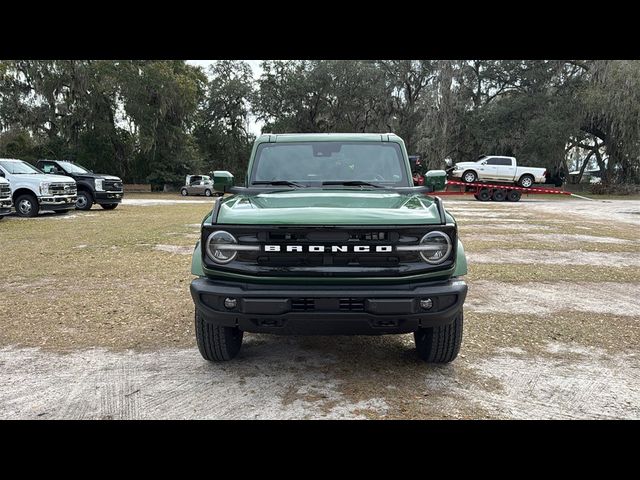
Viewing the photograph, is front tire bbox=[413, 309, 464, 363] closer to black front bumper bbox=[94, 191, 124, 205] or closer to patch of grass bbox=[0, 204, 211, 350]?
patch of grass bbox=[0, 204, 211, 350]

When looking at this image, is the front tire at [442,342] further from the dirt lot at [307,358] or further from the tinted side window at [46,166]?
the tinted side window at [46,166]

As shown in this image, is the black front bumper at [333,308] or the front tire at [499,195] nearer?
the black front bumper at [333,308]

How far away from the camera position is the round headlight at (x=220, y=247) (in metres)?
3.34

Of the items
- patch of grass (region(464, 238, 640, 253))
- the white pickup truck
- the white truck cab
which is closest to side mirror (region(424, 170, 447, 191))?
patch of grass (region(464, 238, 640, 253))

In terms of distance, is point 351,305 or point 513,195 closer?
point 351,305

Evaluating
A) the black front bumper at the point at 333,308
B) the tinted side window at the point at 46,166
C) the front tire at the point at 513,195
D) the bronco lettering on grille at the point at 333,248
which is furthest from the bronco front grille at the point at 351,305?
the front tire at the point at 513,195

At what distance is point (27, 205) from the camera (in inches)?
595

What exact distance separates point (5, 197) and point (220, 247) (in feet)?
Result: 42.7

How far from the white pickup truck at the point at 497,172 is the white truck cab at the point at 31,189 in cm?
2042

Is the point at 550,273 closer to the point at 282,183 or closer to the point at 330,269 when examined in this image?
the point at 282,183

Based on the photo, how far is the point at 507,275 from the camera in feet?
24.0

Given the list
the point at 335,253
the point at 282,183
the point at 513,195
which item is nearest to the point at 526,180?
the point at 513,195

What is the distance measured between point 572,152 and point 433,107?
39.9 ft

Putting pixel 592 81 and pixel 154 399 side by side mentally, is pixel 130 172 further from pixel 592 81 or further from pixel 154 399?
pixel 154 399
